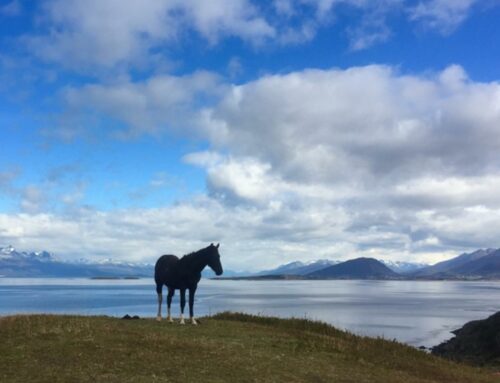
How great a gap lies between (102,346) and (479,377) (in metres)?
14.8

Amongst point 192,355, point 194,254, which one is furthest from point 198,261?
point 192,355

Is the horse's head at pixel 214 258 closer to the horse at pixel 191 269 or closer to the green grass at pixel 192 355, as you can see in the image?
the horse at pixel 191 269

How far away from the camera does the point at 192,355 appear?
18438 mm

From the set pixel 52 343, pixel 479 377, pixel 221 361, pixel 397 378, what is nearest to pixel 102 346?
pixel 52 343

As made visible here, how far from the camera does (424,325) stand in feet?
313

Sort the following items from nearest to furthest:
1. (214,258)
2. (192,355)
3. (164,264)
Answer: (192,355)
(214,258)
(164,264)

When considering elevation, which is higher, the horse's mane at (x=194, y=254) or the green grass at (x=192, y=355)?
the horse's mane at (x=194, y=254)

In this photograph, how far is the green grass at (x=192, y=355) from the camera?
16141 millimetres

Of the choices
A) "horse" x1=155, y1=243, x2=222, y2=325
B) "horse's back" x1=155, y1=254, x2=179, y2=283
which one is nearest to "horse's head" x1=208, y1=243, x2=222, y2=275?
"horse" x1=155, y1=243, x2=222, y2=325

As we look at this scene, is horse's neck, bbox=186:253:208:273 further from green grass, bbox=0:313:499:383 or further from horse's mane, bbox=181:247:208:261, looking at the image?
green grass, bbox=0:313:499:383

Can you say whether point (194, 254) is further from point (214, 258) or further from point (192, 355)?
point (192, 355)

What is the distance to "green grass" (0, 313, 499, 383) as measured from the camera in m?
16.1

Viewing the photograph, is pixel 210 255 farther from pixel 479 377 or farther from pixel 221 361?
pixel 479 377

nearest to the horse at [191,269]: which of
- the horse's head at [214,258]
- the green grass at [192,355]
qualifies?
the horse's head at [214,258]
